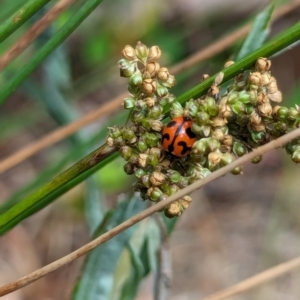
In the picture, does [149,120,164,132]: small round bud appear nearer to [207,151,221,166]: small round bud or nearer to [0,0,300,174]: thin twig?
[207,151,221,166]: small round bud

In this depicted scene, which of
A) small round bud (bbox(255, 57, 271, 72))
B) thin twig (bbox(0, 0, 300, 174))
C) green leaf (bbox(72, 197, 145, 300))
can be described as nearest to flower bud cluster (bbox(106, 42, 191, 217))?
small round bud (bbox(255, 57, 271, 72))

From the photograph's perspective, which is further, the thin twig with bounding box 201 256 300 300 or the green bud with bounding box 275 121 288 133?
the thin twig with bounding box 201 256 300 300

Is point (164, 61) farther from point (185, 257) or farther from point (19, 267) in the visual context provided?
point (19, 267)

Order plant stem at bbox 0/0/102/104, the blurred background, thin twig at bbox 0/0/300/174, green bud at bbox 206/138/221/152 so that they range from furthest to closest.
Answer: the blurred background → thin twig at bbox 0/0/300/174 → plant stem at bbox 0/0/102/104 → green bud at bbox 206/138/221/152

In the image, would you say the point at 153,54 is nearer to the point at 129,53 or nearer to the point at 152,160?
the point at 129,53

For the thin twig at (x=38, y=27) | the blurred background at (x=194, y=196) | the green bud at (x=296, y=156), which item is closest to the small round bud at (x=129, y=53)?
the green bud at (x=296, y=156)

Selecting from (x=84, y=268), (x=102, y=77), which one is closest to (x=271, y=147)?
(x=84, y=268)

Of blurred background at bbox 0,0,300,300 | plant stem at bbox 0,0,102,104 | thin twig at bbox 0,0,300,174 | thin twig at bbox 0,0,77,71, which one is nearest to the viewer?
plant stem at bbox 0,0,102,104

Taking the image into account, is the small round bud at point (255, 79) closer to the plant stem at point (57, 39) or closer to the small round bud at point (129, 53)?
the small round bud at point (129, 53)
